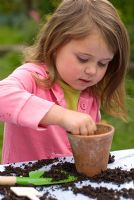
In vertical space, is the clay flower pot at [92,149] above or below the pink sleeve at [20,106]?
below

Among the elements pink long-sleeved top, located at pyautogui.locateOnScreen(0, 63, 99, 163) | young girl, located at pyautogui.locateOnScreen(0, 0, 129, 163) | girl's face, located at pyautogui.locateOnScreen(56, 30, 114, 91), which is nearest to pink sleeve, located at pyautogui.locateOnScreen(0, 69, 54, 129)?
young girl, located at pyautogui.locateOnScreen(0, 0, 129, 163)

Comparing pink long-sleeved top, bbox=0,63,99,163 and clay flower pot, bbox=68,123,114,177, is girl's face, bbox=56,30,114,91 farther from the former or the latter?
clay flower pot, bbox=68,123,114,177

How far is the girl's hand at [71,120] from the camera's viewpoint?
1.67 meters

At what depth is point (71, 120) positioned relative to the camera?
66.7 inches

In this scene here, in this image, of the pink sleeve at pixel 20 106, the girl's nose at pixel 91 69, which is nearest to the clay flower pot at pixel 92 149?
the pink sleeve at pixel 20 106

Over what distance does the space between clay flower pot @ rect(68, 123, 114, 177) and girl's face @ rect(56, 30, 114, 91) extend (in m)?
0.31

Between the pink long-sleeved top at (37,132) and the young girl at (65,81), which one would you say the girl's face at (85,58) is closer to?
the young girl at (65,81)

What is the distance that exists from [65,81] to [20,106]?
1.54 ft

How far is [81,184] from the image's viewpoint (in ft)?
5.56

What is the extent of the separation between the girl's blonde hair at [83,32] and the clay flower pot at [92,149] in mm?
449

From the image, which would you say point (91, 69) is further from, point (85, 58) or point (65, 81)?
point (65, 81)

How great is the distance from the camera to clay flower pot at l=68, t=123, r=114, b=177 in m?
1.66

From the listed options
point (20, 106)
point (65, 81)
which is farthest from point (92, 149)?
point (65, 81)

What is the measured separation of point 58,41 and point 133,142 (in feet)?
7.43
